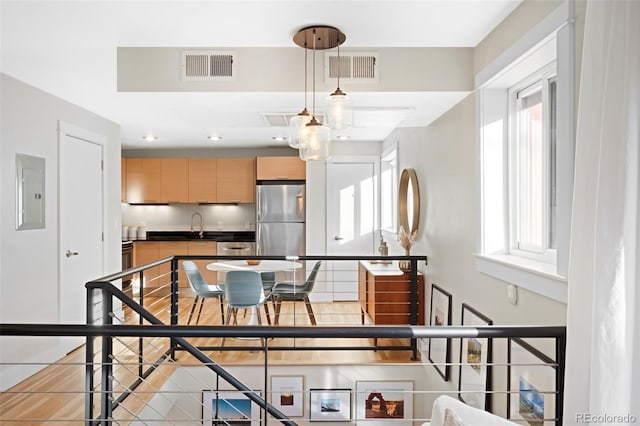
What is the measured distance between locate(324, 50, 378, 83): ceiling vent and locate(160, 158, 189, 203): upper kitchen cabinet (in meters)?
4.44

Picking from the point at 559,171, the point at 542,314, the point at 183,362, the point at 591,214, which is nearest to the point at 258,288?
the point at 183,362

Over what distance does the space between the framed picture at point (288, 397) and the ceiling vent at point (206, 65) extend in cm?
247

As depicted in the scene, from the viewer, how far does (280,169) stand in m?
6.78

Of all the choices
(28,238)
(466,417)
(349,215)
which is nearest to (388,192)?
(349,215)

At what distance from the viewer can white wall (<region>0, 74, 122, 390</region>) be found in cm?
348

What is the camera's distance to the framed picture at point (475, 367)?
289 centimetres

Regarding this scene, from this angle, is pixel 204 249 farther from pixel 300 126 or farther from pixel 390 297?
pixel 300 126

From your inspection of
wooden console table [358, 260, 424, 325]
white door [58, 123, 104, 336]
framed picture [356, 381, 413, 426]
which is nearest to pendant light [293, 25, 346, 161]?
wooden console table [358, 260, 424, 325]

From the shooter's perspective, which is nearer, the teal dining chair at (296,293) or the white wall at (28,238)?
the white wall at (28,238)

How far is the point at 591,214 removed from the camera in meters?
1.38

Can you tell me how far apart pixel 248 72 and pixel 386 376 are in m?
2.70

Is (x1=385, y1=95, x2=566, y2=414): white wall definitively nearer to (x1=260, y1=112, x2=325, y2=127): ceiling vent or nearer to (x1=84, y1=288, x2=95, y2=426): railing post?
(x1=260, y1=112, x2=325, y2=127): ceiling vent

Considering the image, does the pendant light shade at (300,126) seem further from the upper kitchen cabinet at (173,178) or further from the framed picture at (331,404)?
the upper kitchen cabinet at (173,178)

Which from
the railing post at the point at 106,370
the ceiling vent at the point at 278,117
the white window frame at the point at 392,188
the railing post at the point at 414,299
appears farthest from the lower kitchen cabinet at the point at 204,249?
the railing post at the point at 106,370
